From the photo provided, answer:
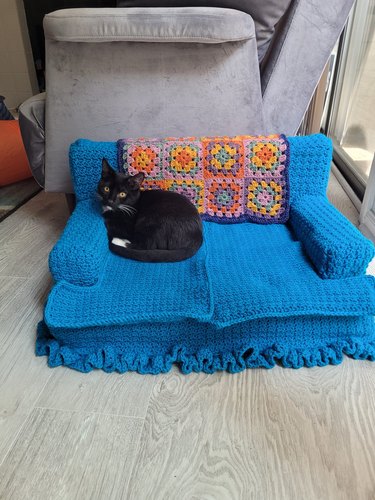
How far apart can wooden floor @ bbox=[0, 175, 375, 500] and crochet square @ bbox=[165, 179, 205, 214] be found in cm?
60

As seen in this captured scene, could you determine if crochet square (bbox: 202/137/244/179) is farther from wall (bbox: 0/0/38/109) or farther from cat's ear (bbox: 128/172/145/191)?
wall (bbox: 0/0/38/109)

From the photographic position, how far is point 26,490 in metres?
0.83

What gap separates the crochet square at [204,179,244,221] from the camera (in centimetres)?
133

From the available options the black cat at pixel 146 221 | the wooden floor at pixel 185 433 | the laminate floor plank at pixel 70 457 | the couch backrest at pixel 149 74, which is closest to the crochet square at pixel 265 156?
the couch backrest at pixel 149 74

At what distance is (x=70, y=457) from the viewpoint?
2.91ft

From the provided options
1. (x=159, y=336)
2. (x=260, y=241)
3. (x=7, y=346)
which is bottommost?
(x=7, y=346)

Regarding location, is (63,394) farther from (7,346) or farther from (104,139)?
(104,139)

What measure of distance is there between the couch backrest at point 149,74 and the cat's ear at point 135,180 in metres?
0.28

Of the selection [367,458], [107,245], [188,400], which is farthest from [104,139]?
[367,458]

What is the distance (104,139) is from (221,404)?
101 cm

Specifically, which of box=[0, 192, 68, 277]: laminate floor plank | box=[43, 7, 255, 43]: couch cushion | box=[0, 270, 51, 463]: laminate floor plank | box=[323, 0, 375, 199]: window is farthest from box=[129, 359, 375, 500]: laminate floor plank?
box=[323, 0, 375, 199]: window

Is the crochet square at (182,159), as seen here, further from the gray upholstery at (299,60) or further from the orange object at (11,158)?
the orange object at (11,158)

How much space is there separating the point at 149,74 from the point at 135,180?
386 millimetres

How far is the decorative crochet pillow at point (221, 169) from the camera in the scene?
129cm
